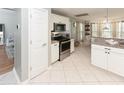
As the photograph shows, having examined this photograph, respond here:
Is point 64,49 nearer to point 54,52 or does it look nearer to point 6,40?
point 54,52

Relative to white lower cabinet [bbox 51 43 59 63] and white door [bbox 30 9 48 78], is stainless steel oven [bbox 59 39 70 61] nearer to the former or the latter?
white lower cabinet [bbox 51 43 59 63]

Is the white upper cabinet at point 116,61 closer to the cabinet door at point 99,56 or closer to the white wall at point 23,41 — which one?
the cabinet door at point 99,56

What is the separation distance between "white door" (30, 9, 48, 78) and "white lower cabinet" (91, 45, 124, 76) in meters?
1.55

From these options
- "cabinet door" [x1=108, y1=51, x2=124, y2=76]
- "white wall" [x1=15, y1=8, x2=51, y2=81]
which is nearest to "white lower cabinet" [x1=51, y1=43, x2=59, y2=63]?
"white wall" [x1=15, y1=8, x2=51, y2=81]

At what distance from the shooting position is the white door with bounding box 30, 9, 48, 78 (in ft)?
11.0

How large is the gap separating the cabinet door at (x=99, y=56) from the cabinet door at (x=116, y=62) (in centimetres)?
Answer: 18

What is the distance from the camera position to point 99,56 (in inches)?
155

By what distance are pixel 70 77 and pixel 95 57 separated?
45.0 inches

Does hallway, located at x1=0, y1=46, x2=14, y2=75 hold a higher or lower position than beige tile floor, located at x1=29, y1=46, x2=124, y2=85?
higher

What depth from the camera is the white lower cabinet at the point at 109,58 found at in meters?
3.26

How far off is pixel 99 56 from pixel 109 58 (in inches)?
15.5

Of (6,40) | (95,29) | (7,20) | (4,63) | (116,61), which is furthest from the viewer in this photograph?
(95,29)

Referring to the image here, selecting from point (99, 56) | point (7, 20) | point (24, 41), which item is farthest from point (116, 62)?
point (7, 20)
